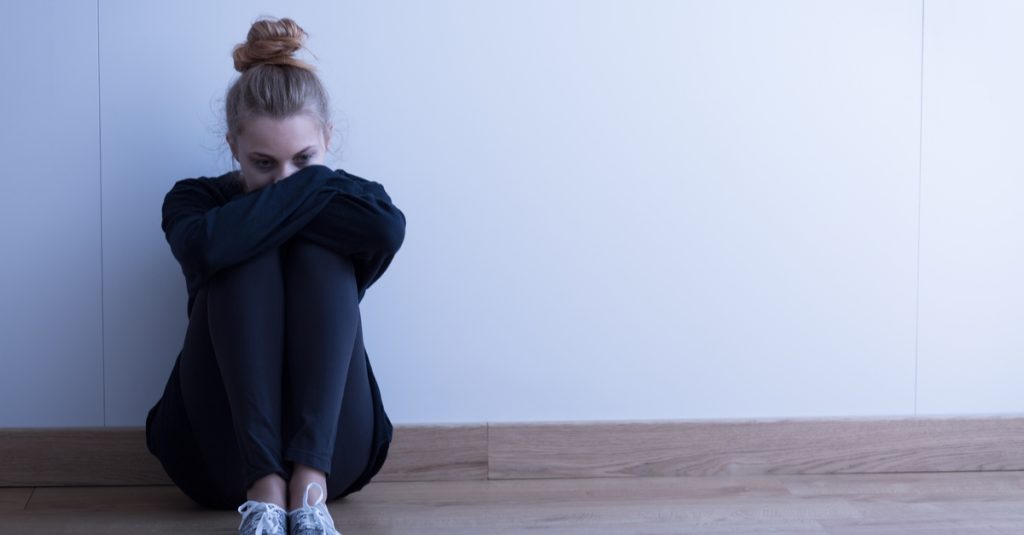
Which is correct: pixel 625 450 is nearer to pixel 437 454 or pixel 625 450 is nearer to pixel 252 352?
pixel 437 454

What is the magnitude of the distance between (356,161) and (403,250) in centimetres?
17

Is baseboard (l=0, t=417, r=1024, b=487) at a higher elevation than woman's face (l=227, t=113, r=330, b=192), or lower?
lower

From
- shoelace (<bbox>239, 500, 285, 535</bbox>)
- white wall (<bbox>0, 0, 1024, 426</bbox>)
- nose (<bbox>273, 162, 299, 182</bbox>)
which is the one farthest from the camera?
white wall (<bbox>0, 0, 1024, 426</bbox>)

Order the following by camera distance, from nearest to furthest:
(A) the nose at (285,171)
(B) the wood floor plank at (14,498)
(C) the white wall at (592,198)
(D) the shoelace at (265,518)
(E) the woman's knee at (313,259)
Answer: (D) the shoelace at (265,518), (E) the woman's knee at (313,259), (A) the nose at (285,171), (B) the wood floor plank at (14,498), (C) the white wall at (592,198)

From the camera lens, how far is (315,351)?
1.35 meters

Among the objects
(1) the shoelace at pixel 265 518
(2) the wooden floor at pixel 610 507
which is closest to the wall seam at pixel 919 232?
(2) the wooden floor at pixel 610 507

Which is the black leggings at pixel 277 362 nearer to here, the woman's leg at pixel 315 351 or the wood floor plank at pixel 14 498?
the woman's leg at pixel 315 351

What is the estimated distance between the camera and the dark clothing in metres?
1.34

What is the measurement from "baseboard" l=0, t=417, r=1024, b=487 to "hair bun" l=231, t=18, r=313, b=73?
0.64 meters

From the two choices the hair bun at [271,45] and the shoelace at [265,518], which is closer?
the shoelace at [265,518]

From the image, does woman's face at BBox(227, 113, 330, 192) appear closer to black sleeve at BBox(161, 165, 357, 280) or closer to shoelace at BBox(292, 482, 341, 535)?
black sleeve at BBox(161, 165, 357, 280)

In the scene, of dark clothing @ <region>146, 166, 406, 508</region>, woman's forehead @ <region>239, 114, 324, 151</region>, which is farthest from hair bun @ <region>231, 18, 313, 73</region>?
dark clothing @ <region>146, 166, 406, 508</region>

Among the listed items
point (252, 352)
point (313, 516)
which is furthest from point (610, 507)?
point (252, 352)

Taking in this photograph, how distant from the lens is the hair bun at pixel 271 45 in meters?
1.53
